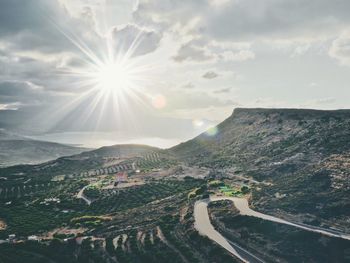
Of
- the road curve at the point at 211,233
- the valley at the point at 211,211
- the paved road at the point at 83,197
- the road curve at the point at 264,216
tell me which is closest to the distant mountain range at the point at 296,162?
the valley at the point at 211,211

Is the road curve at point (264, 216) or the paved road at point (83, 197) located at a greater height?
the paved road at point (83, 197)

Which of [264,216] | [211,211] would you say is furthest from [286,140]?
[264,216]

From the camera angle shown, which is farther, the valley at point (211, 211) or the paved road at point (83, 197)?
the paved road at point (83, 197)

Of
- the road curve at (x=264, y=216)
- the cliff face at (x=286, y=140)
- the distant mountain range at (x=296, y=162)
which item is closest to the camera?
the road curve at (x=264, y=216)

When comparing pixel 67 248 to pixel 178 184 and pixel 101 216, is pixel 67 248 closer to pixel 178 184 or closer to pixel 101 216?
pixel 101 216

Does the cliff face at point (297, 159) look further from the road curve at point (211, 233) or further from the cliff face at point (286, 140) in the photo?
the road curve at point (211, 233)

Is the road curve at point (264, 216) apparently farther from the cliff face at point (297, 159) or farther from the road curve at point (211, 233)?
the road curve at point (211, 233)

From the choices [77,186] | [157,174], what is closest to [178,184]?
[157,174]

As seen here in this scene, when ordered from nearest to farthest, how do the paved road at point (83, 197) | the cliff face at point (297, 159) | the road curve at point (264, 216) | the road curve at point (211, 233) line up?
the road curve at point (211, 233)
the road curve at point (264, 216)
the cliff face at point (297, 159)
the paved road at point (83, 197)
